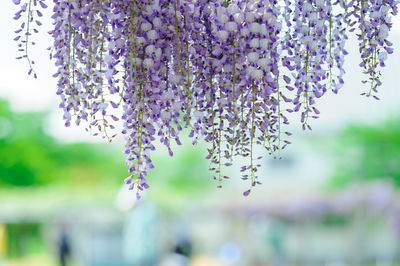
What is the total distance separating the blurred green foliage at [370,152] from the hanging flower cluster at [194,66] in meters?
30.0

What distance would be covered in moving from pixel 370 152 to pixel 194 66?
31002 millimetres

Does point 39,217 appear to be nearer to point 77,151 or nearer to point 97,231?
point 97,231

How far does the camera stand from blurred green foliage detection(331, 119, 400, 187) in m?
30.8

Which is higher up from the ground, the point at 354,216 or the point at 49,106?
the point at 49,106

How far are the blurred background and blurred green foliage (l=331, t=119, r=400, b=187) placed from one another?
0.18ft

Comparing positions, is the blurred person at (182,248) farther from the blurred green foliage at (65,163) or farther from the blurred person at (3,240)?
the blurred green foliage at (65,163)

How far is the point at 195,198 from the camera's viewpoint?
14.8 meters

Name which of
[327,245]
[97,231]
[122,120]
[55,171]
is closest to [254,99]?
[122,120]

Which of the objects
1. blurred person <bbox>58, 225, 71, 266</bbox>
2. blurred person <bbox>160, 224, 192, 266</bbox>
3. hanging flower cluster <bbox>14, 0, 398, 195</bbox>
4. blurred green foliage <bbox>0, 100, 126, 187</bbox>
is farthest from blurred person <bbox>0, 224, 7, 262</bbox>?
blurred green foliage <bbox>0, 100, 126, 187</bbox>

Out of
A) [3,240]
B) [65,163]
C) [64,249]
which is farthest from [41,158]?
[64,249]

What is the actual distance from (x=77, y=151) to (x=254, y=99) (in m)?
34.1

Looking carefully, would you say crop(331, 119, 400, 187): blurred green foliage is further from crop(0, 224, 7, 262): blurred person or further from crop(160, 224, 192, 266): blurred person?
crop(160, 224, 192, 266): blurred person

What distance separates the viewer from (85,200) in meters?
14.0

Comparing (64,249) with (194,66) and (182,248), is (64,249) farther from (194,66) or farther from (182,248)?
(194,66)
